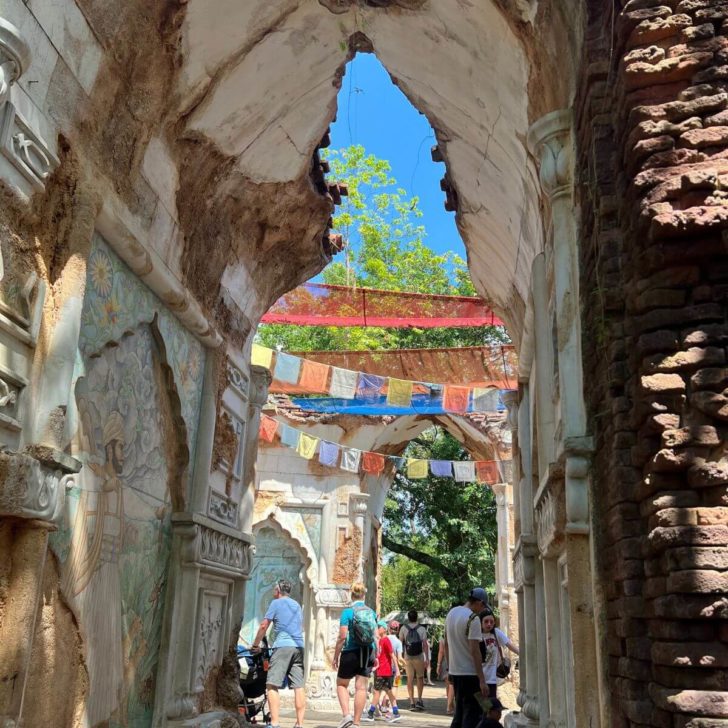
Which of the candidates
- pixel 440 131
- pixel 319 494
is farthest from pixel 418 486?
pixel 440 131

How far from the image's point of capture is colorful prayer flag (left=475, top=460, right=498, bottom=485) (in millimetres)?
15336


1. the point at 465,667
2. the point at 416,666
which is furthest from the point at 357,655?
the point at 416,666

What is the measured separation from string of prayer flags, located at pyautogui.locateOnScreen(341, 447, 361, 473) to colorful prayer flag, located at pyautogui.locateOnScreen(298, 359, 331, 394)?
4.75 ft

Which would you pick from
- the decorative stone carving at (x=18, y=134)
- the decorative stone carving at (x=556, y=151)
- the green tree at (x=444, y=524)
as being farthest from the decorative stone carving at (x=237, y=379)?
the green tree at (x=444, y=524)

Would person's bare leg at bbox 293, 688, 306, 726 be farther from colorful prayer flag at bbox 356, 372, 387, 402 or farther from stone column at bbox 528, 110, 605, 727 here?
colorful prayer flag at bbox 356, 372, 387, 402

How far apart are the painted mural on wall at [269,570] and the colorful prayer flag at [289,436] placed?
182 centimetres

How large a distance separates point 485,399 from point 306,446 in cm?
312

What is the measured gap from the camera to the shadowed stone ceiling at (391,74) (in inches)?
207

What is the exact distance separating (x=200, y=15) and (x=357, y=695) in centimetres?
596

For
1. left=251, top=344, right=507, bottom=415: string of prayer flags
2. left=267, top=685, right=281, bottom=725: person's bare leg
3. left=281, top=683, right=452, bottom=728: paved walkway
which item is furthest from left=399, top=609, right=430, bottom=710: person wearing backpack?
left=267, top=685, right=281, bottom=725: person's bare leg

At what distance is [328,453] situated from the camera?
13828 millimetres

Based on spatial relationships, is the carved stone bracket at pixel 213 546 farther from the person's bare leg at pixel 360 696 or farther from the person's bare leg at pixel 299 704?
the person's bare leg at pixel 360 696

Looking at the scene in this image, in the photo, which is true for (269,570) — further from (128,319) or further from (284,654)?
(128,319)

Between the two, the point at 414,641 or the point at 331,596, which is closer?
the point at 414,641
